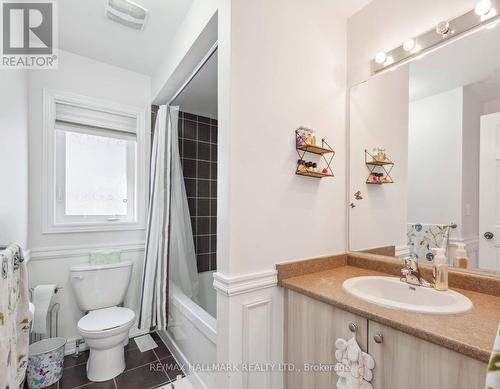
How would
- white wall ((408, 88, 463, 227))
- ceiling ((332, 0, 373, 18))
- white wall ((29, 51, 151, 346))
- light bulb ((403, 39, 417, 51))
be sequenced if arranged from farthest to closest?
white wall ((29, 51, 151, 346))
ceiling ((332, 0, 373, 18))
light bulb ((403, 39, 417, 51))
white wall ((408, 88, 463, 227))

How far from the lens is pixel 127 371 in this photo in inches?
71.2

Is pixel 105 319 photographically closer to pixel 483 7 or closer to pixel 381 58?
pixel 381 58

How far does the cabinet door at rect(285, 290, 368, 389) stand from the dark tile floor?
39.6 inches

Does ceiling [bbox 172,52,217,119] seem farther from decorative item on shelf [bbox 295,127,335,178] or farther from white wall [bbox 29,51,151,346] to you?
decorative item on shelf [bbox 295,127,335,178]

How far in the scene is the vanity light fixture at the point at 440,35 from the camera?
3.61 ft

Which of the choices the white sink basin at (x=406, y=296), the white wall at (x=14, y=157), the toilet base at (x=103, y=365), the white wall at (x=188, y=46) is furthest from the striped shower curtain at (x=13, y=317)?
the white wall at (x=188, y=46)

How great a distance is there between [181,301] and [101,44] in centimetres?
213

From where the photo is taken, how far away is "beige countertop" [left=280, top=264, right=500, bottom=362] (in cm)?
71

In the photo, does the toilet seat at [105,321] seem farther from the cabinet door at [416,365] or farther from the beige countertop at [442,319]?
the cabinet door at [416,365]

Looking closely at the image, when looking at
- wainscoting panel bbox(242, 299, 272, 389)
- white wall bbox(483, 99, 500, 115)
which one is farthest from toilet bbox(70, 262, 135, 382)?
white wall bbox(483, 99, 500, 115)

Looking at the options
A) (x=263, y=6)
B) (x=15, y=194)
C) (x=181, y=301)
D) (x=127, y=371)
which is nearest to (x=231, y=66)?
(x=263, y=6)

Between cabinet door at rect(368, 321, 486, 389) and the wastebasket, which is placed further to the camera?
the wastebasket

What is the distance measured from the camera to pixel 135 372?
1804mm

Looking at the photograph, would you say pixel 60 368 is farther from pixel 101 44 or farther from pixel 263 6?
pixel 263 6
